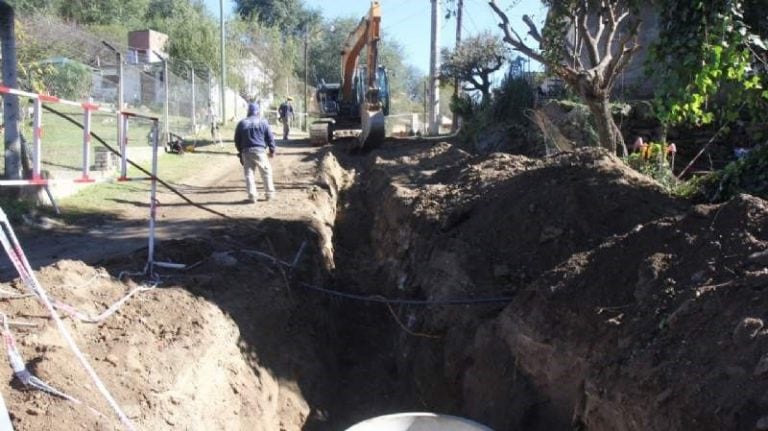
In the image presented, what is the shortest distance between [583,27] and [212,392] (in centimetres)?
803

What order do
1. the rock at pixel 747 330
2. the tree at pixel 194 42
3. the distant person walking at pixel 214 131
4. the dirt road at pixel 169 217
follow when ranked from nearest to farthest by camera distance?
the rock at pixel 747 330 < the dirt road at pixel 169 217 < the distant person walking at pixel 214 131 < the tree at pixel 194 42

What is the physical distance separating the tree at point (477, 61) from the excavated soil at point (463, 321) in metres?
21.8

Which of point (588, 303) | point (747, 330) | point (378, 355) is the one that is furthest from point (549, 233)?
point (747, 330)

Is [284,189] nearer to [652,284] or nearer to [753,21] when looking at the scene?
[753,21]

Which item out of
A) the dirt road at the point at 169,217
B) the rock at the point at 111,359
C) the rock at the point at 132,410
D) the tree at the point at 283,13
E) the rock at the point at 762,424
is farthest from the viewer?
the tree at the point at 283,13

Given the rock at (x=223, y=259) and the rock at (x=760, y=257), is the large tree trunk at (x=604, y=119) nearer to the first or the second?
the rock at (x=223, y=259)

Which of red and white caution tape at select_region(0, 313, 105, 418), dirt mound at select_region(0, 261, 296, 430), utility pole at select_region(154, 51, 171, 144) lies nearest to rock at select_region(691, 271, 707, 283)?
dirt mound at select_region(0, 261, 296, 430)

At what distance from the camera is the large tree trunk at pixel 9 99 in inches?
403

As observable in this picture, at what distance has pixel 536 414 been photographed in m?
4.99

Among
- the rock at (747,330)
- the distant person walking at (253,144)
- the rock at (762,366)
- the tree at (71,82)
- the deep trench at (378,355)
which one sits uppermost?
the tree at (71,82)

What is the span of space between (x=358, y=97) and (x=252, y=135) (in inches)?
449

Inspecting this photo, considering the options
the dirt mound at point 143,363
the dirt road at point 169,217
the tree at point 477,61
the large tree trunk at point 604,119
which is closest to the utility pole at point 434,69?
the tree at point 477,61

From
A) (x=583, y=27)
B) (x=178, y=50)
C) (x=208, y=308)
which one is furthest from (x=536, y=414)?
(x=178, y=50)

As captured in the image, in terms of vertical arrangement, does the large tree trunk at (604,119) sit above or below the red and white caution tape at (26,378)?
above
